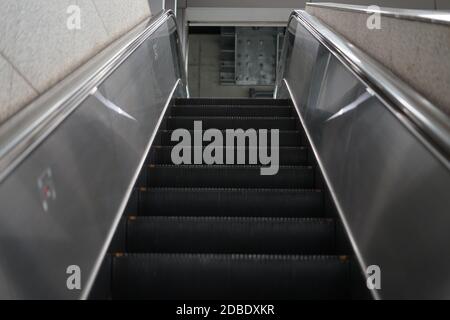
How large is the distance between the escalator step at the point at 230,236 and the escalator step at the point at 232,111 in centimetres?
188

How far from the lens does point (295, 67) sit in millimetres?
4633

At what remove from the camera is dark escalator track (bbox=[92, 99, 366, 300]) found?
6.51 ft

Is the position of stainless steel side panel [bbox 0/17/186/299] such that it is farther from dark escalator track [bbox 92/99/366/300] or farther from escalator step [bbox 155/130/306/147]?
escalator step [bbox 155/130/306/147]

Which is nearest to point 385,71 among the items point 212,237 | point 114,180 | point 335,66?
point 335,66

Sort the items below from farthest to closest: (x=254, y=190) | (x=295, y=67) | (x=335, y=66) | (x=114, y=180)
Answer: (x=295, y=67) → (x=335, y=66) → (x=254, y=190) → (x=114, y=180)

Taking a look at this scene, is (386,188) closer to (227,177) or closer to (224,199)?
(224,199)

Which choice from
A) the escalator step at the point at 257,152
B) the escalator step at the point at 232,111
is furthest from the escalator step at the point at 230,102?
the escalator step at the point at 257,152

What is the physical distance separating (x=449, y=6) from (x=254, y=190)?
7.09m

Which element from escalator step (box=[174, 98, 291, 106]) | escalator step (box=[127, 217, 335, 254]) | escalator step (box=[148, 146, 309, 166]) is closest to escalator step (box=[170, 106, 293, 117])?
escalator step (box=[174, 98, 291, 106])

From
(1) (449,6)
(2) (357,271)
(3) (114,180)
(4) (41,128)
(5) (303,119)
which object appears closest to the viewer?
(4) (41,128)

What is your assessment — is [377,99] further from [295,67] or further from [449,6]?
[449,6]

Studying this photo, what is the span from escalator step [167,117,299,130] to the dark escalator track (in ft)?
1.71

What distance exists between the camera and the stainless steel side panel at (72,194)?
1.33 m

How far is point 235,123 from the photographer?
371 cm
